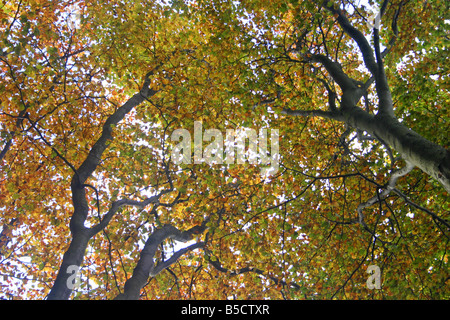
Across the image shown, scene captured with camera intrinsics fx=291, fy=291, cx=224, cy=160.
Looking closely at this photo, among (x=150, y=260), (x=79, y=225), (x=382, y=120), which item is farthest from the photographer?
(x=150, y=260)

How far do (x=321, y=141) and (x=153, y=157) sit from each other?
6.04 m

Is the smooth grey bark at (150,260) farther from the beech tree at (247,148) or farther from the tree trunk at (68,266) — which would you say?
the tree trunk at (68,266)

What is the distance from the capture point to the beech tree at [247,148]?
22.7 ft

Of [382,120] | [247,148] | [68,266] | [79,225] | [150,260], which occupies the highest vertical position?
[247,148]

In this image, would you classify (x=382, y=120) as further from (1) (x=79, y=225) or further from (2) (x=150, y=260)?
(2) (x=150, y=260)

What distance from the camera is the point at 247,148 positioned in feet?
34.3

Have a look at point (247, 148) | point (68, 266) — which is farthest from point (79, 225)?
point (247, 148)

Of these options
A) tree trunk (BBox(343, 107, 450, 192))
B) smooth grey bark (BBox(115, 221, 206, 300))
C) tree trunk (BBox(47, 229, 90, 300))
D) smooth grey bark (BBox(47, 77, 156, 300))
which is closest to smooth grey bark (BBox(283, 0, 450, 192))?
tree trunk (BBox(343, 107, 450, 192))
